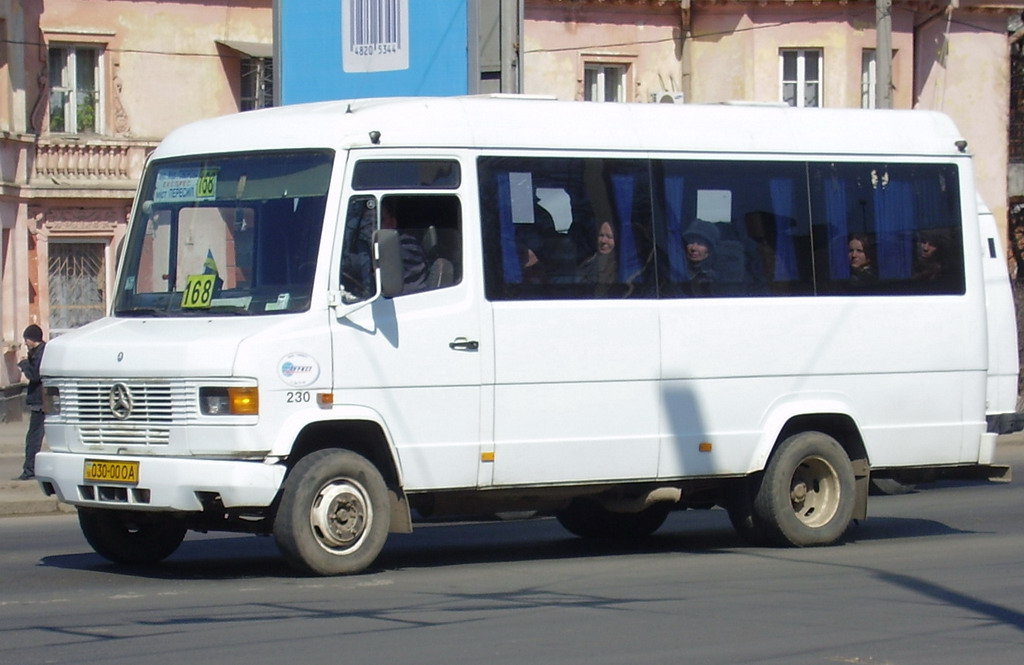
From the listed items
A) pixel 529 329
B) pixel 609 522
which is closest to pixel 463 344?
pixel 529 329

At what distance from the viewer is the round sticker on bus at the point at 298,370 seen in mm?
10742

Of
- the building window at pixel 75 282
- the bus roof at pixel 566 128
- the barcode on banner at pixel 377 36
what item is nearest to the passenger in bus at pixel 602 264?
the bus roof at pixel 566 128

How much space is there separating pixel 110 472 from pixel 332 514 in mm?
1340

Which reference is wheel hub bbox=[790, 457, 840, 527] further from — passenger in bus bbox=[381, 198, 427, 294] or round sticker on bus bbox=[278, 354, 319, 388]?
round sticker on bus bbox=[278, 354, 319, 388]

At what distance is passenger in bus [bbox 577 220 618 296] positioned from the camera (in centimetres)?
1203

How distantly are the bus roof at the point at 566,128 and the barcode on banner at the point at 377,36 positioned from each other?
26.7 ft

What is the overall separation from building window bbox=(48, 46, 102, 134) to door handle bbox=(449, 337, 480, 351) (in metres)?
20.9

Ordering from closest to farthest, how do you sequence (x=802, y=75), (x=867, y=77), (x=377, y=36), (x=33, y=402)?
(x=33, y=402) < (x=377, y=36) < (x=802, y=75) < (x=867, y=77)

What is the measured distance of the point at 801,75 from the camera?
118 ft

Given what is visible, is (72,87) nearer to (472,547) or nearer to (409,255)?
(472,547)

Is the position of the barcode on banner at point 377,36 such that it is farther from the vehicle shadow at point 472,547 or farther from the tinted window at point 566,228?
the tinted window at point 566,228

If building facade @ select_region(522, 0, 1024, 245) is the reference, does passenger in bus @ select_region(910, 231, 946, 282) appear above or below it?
below

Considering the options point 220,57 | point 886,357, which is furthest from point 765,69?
point 886,357

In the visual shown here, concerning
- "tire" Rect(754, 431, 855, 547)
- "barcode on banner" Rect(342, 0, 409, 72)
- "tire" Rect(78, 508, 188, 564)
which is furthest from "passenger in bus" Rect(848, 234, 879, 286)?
"barcode on banner" Rect(342, 0, 409, 72)
